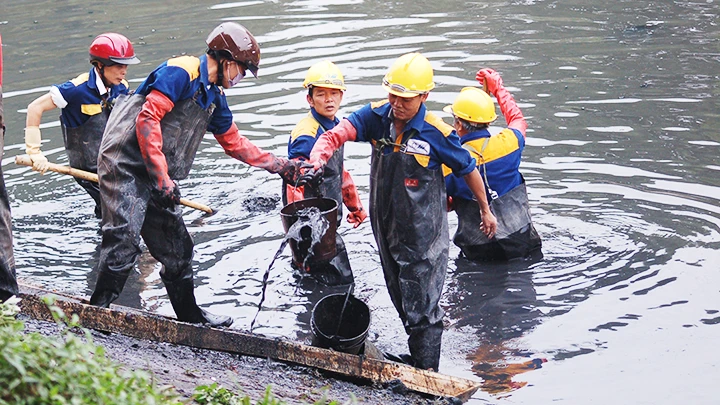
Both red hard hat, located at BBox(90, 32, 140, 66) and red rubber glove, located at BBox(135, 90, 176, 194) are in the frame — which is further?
red hard hat, located at BBox(90, 32, 140, 66)

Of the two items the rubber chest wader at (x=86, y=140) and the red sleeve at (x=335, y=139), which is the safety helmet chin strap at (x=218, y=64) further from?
the rubber chest wader at (x=86, y=140)

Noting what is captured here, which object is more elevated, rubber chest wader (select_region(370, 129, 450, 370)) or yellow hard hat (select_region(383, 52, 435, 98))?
yellow hard hat (select_region(383, 52, 435, 98))

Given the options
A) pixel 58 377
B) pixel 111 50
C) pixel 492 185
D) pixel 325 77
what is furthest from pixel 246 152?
pixel 58 377

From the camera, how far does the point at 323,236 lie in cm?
621

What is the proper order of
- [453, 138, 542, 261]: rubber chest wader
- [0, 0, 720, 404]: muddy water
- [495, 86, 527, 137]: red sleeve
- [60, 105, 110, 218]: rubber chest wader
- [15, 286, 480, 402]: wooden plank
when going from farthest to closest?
[60, 105, 110, 218]: rubber chest wader < [495, 86, 527, 137]: red sleeve < [453, 138, 542, 261]: rubber chest wader < [0, 0, 720, 404]: muddy water < [15, 286, 480, 402]: wooden plank

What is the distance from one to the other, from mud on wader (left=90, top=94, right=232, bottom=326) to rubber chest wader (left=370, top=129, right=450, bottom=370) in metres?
1.40

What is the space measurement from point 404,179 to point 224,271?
301 cm

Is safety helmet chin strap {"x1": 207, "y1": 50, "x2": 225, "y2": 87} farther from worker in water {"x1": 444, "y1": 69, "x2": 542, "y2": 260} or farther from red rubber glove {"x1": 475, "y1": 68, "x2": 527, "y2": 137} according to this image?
red rubber glove {"x1": 475, "y1": 68, "x2": 527, "y2": 137}

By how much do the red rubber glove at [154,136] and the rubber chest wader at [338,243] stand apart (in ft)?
6.23

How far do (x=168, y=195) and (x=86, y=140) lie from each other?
3.15 metres

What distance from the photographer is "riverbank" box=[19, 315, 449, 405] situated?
4977 millimetres

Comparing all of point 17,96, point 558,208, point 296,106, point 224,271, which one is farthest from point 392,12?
point 224,271

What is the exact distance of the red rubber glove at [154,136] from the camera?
5.80 meters

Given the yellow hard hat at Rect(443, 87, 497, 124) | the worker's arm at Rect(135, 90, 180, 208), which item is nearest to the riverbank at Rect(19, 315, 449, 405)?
the worker's arm at Rect(135, 90, 180, 208)
